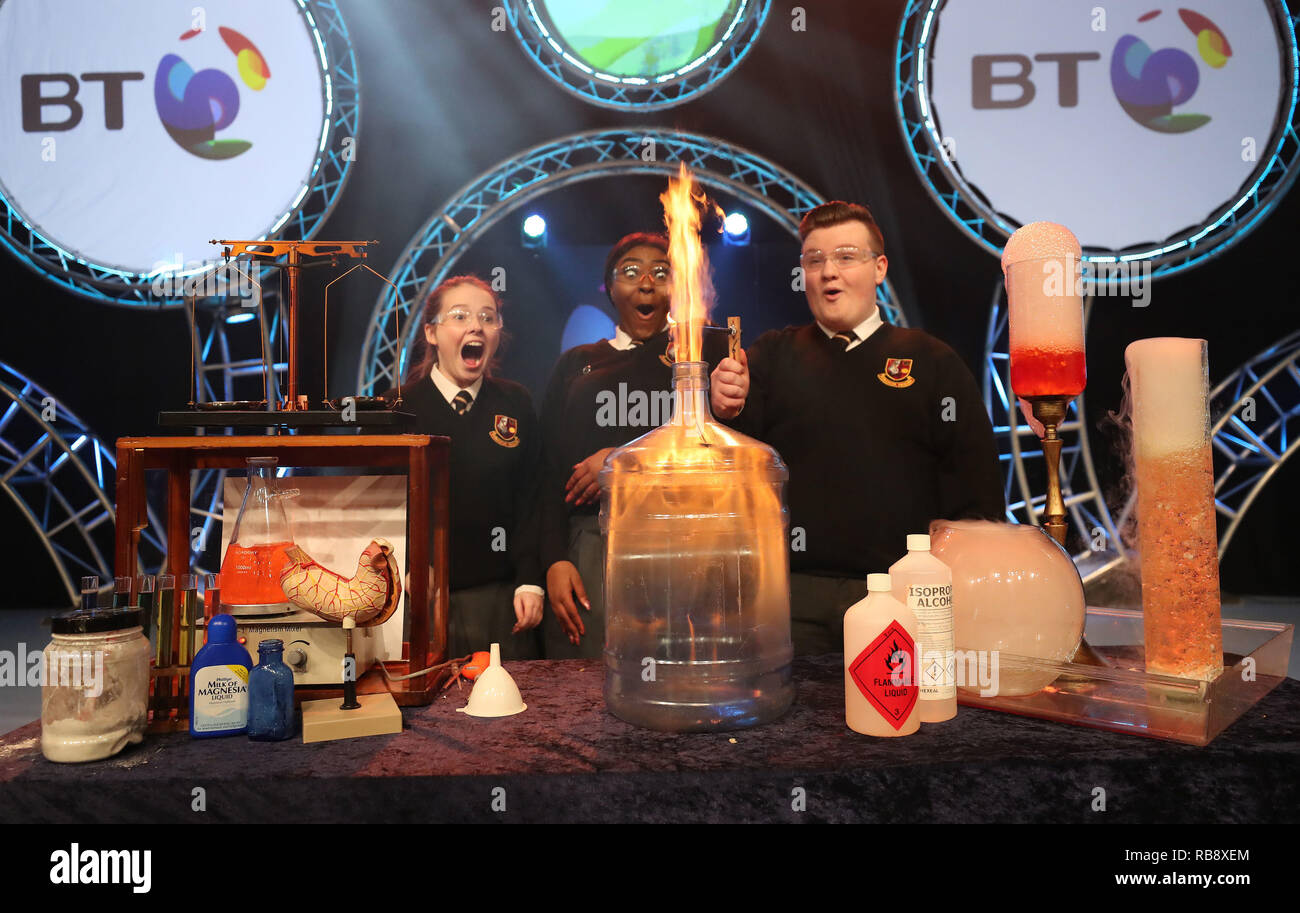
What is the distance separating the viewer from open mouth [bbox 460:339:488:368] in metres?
3.36

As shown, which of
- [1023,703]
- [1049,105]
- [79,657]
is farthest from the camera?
[1049,105]

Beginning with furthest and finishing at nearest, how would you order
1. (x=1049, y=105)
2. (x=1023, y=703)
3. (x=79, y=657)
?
(x=1049, y=105)
(x=1023, y=703)
(x=79, y=657)

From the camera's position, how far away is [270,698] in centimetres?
127

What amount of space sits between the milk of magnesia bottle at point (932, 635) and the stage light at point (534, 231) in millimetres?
2953

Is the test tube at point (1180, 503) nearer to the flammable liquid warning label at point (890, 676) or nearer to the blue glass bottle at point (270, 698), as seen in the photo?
the flammable liquid warning label at point (890, 676)

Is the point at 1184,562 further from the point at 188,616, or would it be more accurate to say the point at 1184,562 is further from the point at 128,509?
the point at 128,509

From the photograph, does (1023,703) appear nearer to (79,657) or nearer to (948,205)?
(79,657)

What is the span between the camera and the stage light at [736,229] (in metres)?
3.86

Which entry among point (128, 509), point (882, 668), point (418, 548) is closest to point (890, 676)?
point (882, 668)

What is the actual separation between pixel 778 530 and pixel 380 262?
3.13 metres

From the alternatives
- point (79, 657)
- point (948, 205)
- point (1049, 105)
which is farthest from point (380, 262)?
point (1049, 105)

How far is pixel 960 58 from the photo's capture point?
385 cm

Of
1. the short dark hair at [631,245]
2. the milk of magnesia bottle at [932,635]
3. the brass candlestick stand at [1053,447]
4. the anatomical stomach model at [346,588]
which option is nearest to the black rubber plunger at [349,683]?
the anatomical stomach model at [346,588]

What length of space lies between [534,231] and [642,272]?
728 millimetres
